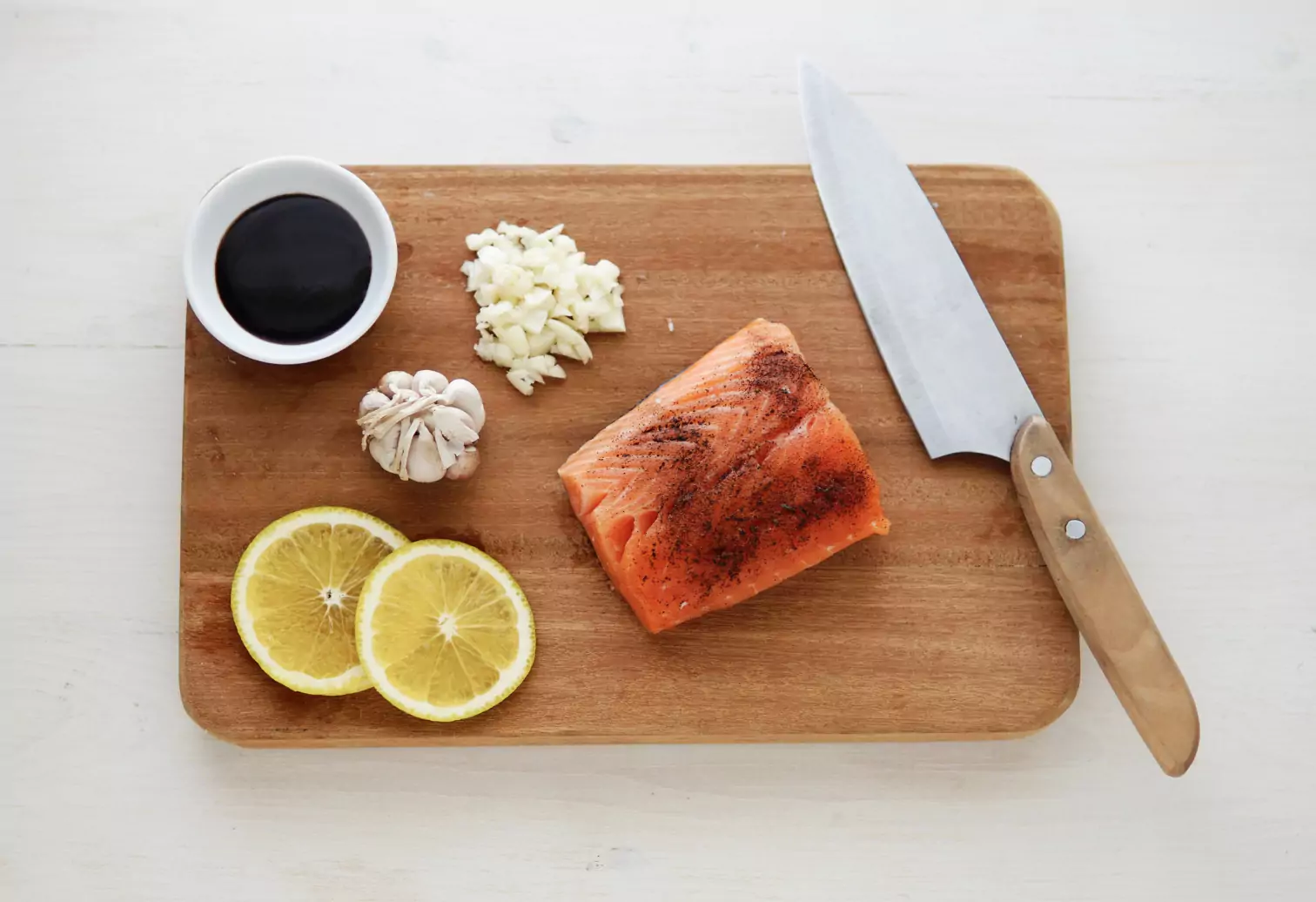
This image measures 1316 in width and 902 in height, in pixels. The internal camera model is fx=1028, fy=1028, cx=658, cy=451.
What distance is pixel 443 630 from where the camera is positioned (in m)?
1.98

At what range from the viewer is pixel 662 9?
7.63 ft

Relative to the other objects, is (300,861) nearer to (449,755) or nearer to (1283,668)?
(449,755)

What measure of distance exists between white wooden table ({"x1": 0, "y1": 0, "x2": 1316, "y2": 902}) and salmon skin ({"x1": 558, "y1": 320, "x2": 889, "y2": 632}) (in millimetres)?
478

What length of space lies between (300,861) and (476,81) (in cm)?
173

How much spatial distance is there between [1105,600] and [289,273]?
1731 millimetres

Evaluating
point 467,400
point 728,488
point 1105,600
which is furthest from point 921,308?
point 467,400

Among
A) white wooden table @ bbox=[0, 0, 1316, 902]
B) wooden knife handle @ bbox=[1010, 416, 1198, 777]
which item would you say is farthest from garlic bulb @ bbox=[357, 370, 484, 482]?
wooden knife handle @ bbox=[1010, 416, 1198, 777]

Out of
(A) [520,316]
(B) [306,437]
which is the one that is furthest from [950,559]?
(B) [306,437]

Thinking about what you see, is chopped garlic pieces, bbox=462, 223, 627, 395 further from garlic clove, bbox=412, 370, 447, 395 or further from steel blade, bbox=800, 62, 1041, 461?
steel blade, bbox=800, 62, 1041, 461

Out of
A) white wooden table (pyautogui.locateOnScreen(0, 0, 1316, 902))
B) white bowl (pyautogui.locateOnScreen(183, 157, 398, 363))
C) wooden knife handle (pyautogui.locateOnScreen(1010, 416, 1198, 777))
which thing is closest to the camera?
white bowl (pyautogui.locateOnScreen(183, 157, 398, 363))

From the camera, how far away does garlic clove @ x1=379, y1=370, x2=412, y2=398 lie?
6.50 ft

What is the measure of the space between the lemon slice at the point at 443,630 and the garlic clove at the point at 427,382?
0.29 m

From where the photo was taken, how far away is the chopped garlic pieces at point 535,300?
2076 mm

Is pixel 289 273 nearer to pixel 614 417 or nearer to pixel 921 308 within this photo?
pixel 614 417
